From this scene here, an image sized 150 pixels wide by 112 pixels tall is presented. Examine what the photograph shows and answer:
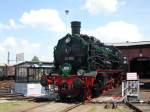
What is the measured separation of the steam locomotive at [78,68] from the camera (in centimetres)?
2061

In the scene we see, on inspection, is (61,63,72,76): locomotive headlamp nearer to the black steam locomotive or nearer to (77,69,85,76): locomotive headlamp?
the black steam locomotive

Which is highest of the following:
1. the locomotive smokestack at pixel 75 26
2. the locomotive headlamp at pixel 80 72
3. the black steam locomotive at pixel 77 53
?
the locomotive smokestack at pixel 75 26

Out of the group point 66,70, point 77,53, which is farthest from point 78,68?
point 77,53

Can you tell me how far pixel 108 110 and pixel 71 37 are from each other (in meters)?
7.02

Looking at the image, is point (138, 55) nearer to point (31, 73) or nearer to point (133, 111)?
point (31, 73)

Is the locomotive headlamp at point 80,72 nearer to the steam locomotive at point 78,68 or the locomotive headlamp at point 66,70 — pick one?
the steam locomotive at point 78,68

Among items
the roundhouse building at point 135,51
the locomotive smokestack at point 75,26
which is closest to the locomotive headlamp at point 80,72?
the locomotive smokestack at point 75,26

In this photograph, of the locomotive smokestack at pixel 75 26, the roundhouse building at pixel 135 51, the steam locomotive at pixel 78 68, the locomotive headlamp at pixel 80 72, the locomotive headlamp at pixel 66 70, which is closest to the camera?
the steam locomotive at pixel 78 68

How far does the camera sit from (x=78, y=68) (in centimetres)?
2180

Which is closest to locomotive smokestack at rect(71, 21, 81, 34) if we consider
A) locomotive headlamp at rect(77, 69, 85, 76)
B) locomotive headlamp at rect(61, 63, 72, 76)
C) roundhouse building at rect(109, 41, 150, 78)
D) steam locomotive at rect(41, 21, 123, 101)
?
steam locomotive at rect(41, 21, 123, 101)

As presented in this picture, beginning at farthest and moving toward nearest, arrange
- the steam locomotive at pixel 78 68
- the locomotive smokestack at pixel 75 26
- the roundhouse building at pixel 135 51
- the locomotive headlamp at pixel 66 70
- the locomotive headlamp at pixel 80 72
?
1. the roundhouse building at pixel 135 51
2. the locomotive smokestack at pixel 75 26
3. the locomotive headlamp at pixel 66 70
4. the locomotive headlamp at pixel 80 72
5. the steam locomotive at pixel 78 68

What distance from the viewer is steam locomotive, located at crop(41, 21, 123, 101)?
20609 mm

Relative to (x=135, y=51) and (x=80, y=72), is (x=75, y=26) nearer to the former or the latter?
(x=80, y=72)

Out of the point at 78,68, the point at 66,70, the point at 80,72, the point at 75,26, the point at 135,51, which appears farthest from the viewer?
the point at 135,51
